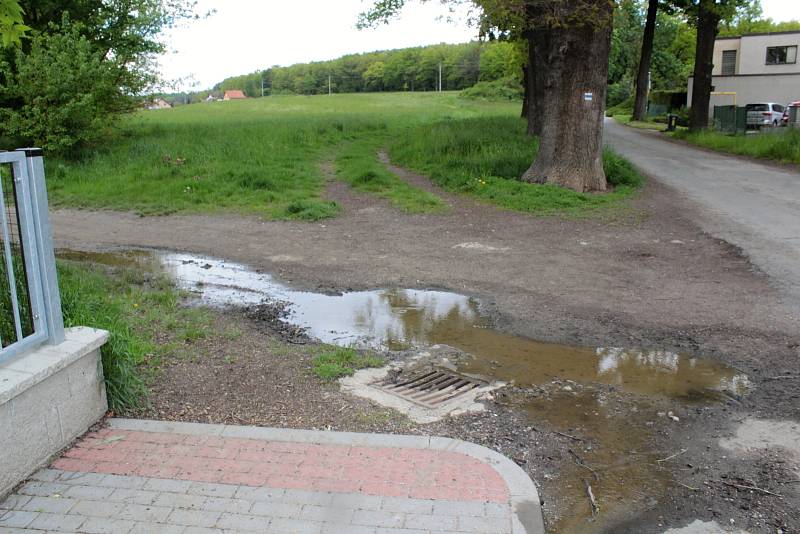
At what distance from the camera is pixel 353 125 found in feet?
108

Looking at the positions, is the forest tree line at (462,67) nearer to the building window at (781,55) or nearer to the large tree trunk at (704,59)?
the building window at (781,55)

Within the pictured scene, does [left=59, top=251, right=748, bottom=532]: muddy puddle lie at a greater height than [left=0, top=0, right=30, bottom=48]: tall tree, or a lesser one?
lesser

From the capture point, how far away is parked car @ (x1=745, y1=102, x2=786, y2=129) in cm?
3494

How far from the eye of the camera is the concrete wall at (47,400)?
3.72 meters

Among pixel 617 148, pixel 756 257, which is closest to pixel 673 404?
pixel 756 257

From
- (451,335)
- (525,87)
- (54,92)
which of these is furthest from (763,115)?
(451,335)

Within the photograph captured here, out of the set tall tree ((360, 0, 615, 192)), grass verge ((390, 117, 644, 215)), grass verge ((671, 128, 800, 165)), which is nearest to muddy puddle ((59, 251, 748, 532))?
grass verge ((390, 117, 644, 215))

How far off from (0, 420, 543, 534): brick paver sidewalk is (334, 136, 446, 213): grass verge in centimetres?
971

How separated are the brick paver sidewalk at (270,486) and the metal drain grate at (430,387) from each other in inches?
33.5

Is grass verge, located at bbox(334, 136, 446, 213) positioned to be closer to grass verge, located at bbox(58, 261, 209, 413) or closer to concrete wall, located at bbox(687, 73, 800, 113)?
grass verge, located at bbox(58, 261, 209, 413)

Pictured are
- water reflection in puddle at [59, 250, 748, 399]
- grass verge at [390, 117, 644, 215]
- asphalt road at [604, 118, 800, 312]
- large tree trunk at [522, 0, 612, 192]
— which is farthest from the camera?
large tree trunk at [522, 0, 612, 192]

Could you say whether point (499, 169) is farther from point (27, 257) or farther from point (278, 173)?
point (27, 257)

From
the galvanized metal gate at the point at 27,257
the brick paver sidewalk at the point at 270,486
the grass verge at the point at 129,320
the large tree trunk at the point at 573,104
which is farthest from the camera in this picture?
the large tree trunk at the point at 573,104

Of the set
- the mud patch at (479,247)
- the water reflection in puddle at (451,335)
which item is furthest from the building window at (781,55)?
the water reflection in puddle at (451,335)
